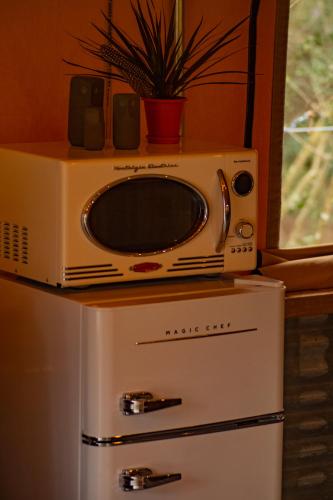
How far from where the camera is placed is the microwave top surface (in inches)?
89.7

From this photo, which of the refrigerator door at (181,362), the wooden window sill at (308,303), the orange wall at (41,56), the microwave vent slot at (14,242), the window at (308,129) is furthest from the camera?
the window at (308,129)

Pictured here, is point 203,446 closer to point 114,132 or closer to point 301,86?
point 114,132

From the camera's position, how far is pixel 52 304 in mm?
2312

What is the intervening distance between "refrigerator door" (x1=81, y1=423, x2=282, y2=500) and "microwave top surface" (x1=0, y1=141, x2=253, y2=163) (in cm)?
61

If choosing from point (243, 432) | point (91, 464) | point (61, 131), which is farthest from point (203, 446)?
point (61, 131)

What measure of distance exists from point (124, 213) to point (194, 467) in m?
0.57

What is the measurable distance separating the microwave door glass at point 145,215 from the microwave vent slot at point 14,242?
19 centimetres

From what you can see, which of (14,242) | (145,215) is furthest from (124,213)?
(14,242)

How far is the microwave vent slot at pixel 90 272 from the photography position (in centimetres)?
226

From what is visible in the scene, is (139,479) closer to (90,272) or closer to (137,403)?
(137,403)

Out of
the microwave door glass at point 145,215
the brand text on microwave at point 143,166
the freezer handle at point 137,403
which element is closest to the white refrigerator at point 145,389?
the freezer handle at point 137,403

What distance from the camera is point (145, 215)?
2363 millimetres

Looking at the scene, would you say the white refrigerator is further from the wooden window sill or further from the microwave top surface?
the wooden window sill

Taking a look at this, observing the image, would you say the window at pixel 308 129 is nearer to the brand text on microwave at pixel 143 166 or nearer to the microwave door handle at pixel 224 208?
the microwave door handle at pixel 224 208
